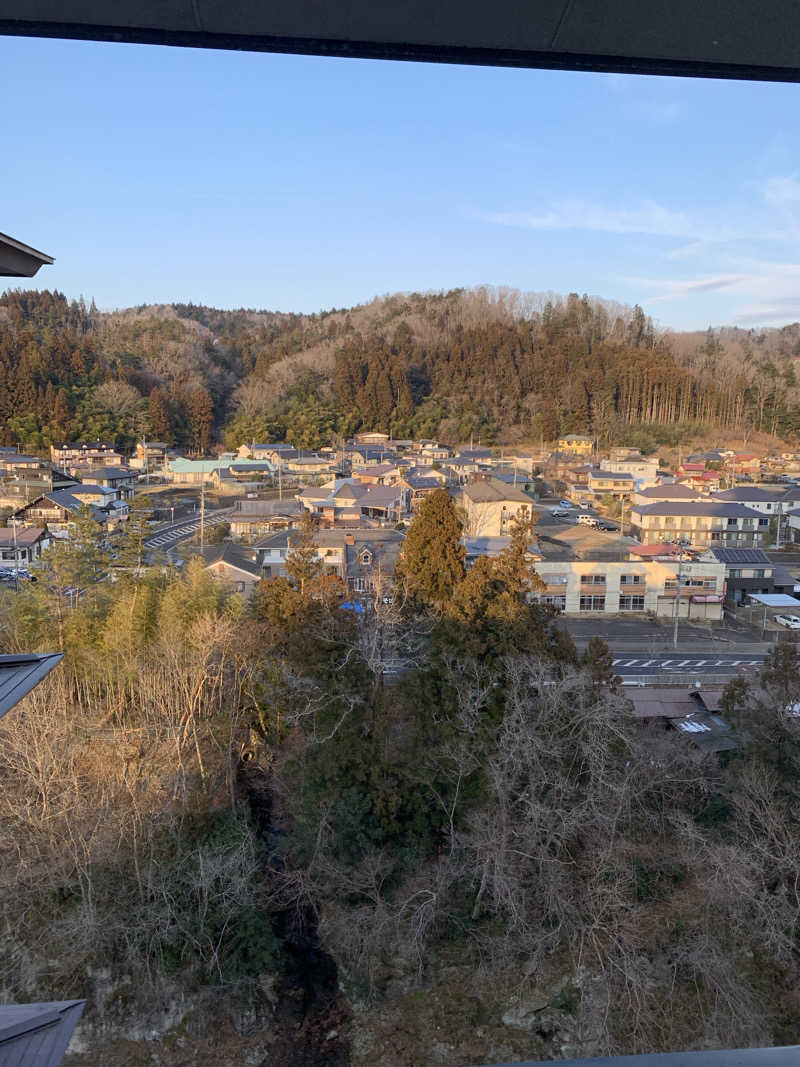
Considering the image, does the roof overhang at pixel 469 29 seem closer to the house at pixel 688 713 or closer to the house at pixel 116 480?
the house at pixel 688 713

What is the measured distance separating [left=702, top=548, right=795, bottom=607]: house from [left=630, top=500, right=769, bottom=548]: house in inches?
64.0

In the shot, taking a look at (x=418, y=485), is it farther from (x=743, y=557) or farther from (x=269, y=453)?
(x=743, y=557)

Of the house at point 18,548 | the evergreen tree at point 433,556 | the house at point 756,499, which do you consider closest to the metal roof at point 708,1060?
the evergreen tree at point 433,556

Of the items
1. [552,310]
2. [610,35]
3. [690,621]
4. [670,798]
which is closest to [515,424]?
[552,310]

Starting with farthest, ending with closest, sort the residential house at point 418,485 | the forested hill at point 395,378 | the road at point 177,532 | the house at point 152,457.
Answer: the forested hill at point 395,378, the house at point 152,457, the residential house at point 418,485, the road at point 177,532

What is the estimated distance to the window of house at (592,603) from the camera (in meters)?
8.29

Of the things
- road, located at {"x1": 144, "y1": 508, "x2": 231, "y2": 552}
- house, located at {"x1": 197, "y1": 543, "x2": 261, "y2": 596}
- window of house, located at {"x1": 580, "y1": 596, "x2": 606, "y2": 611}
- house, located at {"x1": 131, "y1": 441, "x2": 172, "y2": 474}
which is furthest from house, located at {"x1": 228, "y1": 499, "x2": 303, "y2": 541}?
house, located at {"x1": 131, "y1": 441, "x2": 172, "y2": 474}

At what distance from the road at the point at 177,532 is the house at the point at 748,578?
758 centimetres

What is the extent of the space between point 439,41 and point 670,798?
13.0ft

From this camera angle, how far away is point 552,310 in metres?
27.8

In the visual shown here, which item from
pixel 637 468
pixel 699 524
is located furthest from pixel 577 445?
pixel 699 524

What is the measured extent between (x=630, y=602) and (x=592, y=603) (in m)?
0.47

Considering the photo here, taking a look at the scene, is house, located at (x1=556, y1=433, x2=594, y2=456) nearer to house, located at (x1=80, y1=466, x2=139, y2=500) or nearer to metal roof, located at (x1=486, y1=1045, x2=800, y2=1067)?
Result: house, located at (x1=80, y1=466, x2=139, y2=500)

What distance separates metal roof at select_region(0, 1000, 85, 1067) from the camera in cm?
46
